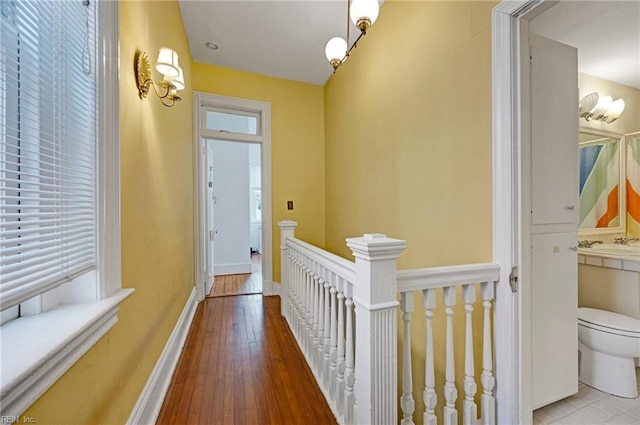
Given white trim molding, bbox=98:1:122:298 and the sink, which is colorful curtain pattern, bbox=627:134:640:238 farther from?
white trim molding, bbox=98:1:122:298

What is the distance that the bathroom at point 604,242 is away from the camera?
1.50m

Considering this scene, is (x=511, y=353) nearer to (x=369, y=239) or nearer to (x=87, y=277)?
(x=369, y=239)

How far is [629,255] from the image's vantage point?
192 centimetres

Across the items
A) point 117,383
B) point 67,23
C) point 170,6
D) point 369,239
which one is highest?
point 170,6

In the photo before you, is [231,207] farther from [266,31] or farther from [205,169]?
[266,31]

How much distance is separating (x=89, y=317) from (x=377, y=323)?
0.96 metres

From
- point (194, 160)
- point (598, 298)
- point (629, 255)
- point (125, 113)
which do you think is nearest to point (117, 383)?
point (125, 113)

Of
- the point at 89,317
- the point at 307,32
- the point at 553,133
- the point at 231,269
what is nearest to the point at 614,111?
the point at 553,133

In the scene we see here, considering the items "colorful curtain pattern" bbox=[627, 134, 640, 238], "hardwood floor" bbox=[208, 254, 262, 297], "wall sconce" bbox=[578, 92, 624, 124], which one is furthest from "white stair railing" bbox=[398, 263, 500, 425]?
"hardwood floor" bbox=[208, 254, 262, 297]

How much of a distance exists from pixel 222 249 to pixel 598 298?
473 centimetres

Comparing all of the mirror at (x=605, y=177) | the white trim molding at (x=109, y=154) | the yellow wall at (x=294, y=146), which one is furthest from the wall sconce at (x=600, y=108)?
the white trim molding at (x=109, y=154)

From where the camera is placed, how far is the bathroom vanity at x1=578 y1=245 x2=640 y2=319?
71.8 inches

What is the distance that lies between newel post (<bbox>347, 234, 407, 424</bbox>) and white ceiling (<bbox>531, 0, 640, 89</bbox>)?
6.24ft

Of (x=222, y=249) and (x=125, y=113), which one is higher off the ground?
(x=125, y=113)
